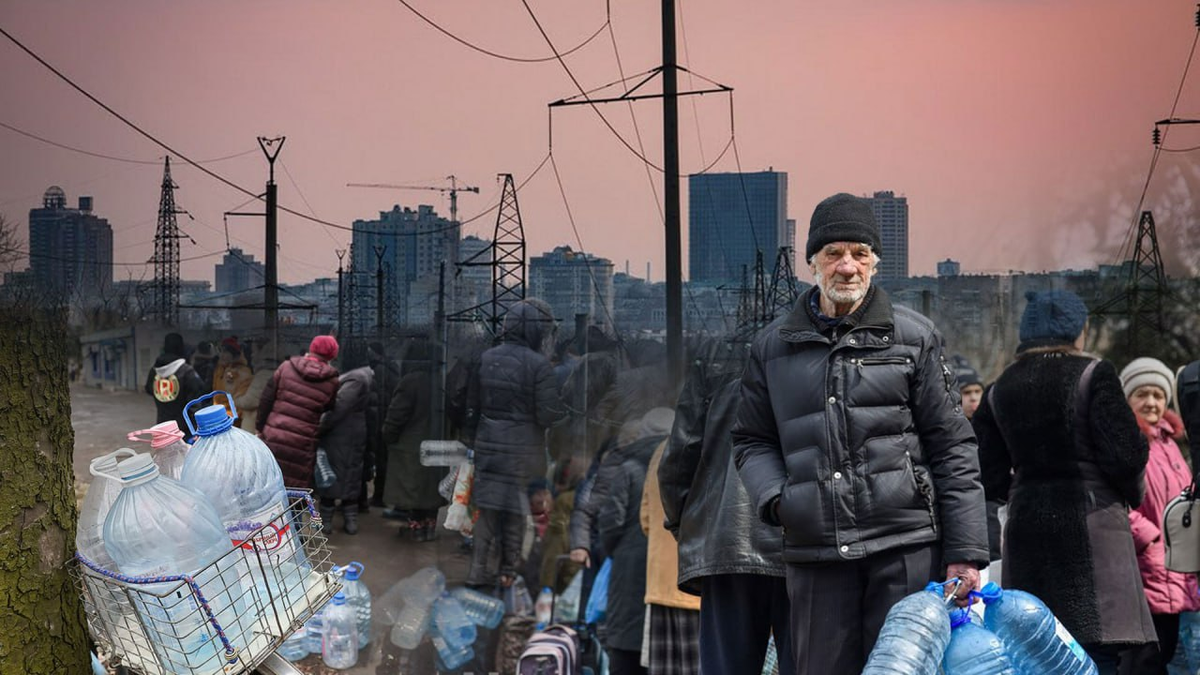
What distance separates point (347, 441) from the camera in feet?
14.4

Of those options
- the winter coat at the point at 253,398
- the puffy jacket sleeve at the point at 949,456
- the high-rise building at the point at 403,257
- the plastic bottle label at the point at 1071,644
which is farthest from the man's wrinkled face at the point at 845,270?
the winter coat at the point at 253,398

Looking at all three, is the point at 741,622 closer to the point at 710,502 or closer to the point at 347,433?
the point at 710,502

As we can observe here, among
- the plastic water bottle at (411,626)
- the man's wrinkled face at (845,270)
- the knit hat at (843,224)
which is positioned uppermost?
the knit hat at (843,224)

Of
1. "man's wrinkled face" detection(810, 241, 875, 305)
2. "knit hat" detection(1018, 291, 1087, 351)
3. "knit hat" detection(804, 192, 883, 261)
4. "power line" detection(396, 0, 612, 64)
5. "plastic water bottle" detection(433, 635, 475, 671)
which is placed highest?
"power line" detection(396, 0, 612, 64)

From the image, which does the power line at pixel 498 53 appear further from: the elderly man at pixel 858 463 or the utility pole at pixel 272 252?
the elderly man at pixel 858 463

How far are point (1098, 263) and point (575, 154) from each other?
1985mm

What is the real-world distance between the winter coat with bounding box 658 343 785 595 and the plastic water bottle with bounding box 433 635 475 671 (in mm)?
1251

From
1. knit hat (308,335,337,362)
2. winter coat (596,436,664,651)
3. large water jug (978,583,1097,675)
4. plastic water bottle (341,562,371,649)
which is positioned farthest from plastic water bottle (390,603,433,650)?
large water jug (978,583,1097,675)

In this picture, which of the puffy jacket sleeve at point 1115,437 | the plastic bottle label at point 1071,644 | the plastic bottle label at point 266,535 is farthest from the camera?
the puffy jacket sleeve at point 1115,437

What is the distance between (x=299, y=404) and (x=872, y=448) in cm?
253

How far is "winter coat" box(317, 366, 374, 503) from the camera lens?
437 cm

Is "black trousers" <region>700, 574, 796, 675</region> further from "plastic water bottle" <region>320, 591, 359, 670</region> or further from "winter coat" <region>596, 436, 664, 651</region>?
"plastic water bottle" <region>320, 591, 359, 670</region>

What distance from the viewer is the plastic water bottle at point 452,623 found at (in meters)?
4.29

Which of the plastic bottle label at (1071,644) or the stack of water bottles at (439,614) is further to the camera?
the stack of water bottles at (439,614)
